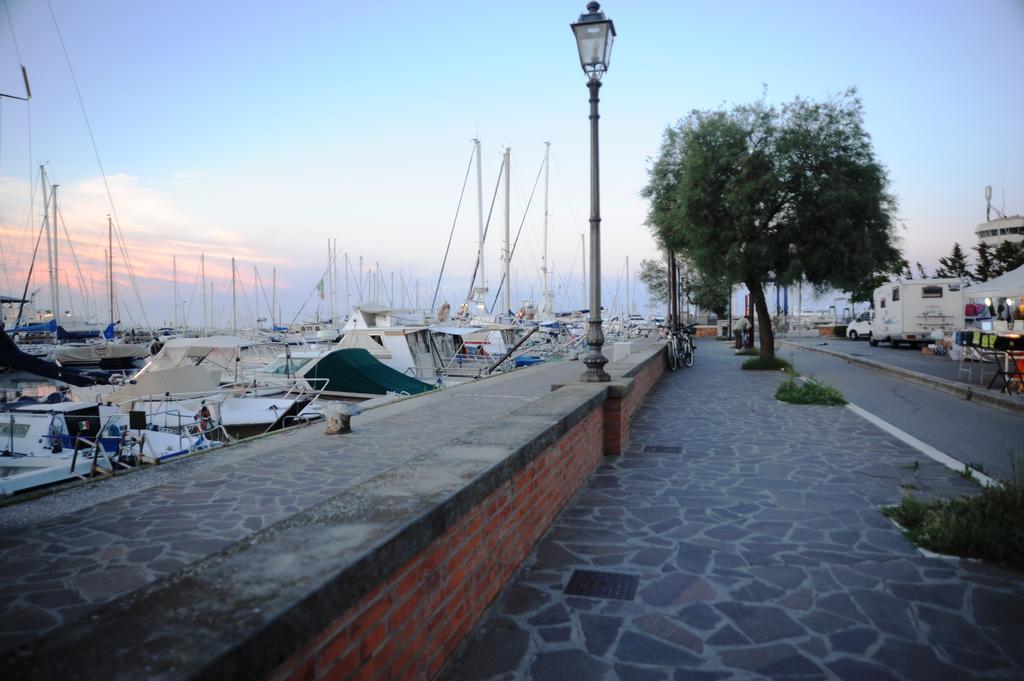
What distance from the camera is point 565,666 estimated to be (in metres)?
3.30

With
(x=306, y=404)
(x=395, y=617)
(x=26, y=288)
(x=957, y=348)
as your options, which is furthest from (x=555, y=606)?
(x=26, y=288)

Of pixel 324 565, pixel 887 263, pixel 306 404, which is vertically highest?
pixel 887 263

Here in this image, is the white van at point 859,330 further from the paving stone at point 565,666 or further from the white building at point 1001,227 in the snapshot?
the white building at point 1001,227

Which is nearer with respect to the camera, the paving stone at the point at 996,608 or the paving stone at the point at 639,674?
the paving stone at the point at 639,674

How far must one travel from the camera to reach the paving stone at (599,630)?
3.51 meters

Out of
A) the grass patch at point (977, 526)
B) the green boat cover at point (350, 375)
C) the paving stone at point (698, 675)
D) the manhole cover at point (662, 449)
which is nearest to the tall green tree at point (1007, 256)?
the green boat cover at point (350, 375)

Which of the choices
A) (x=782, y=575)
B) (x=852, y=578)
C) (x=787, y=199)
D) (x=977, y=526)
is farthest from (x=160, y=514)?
(x=787, y=199)

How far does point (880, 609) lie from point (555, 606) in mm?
2003

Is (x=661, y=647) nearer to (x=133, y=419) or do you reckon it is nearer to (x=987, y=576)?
(x=987, y=576)

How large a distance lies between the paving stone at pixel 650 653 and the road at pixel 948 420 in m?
3.85

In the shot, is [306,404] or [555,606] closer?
[555,606]

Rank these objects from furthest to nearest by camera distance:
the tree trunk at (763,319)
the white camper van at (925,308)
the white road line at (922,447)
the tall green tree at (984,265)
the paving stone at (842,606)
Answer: the tall green tree at (984,265), the white camper van at (925,308), the tree trunk at (763,319), the white road line at (922,447), the paving stone at (842,606)

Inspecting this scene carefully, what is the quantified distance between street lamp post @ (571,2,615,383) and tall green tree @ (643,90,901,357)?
429 inches

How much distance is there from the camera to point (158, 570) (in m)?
4.02
